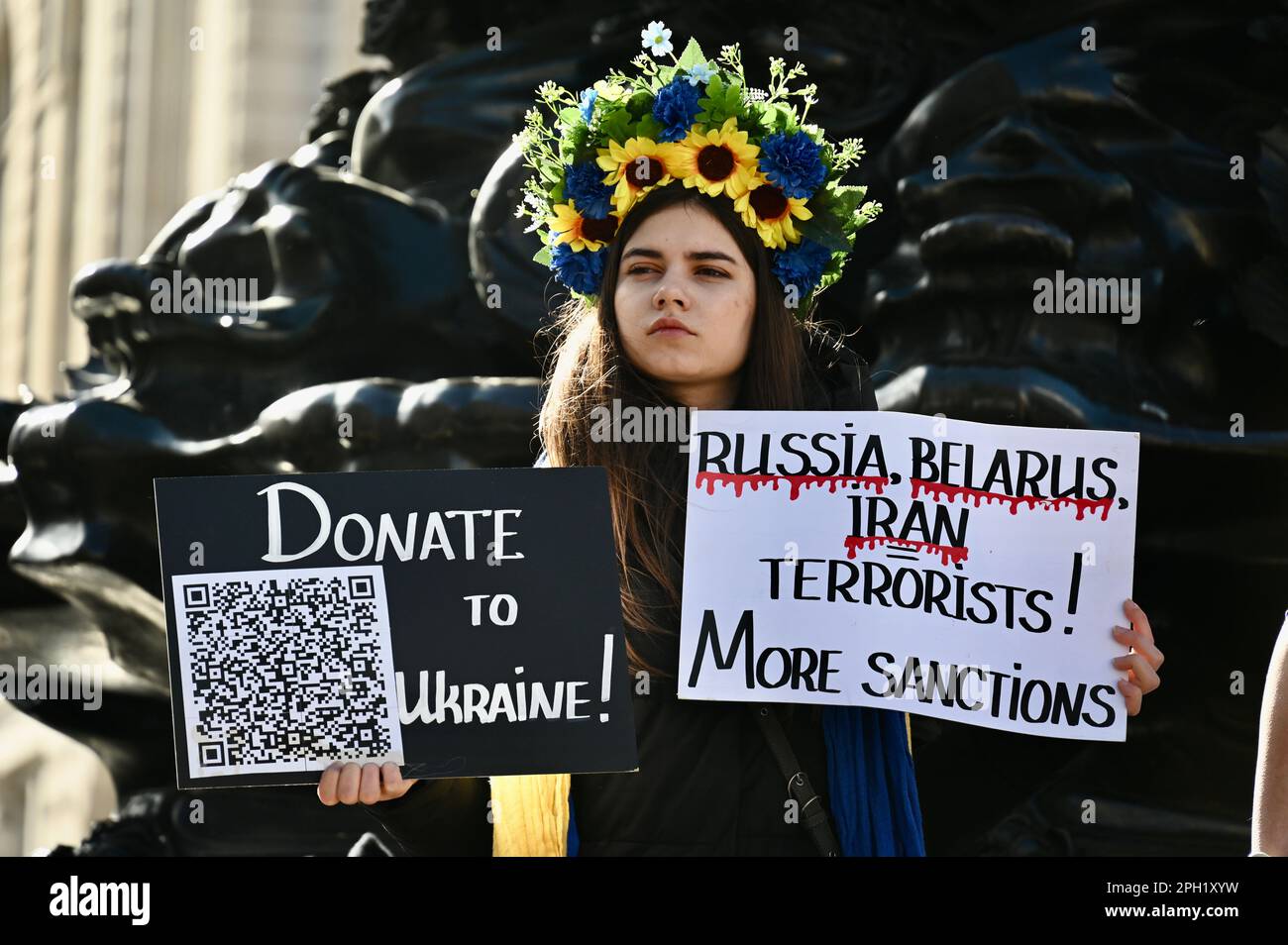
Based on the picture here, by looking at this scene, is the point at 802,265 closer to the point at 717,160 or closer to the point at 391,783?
the point at 717,160

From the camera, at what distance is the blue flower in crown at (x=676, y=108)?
430 centimetres

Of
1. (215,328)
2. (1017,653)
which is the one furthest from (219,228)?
(1017,653)

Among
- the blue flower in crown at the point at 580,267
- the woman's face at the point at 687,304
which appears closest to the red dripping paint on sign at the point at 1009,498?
the woman's face at the point at 687,304

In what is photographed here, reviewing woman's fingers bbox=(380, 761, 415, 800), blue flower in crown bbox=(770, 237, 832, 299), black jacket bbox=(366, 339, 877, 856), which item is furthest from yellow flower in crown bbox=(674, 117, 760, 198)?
woman's fingers bbox=(380, 761, 415, 800)

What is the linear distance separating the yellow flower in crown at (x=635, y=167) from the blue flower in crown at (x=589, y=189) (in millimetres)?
25

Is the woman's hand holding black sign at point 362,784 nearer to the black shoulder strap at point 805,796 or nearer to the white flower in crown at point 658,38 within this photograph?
the black shoulder strap at point 805,796

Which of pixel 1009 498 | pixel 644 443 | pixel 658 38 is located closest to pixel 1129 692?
pixel 1009 498

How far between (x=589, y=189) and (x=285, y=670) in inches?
47.5

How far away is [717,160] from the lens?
4223mm

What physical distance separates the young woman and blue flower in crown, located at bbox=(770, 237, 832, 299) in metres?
0.04

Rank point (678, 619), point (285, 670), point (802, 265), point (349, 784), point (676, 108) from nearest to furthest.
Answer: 1. point (349, 784)
2. point (285, 670)
3. point (678, 619)
4. point (802, 265)
5. point (676, 108)

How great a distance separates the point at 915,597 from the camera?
4082 millimetres

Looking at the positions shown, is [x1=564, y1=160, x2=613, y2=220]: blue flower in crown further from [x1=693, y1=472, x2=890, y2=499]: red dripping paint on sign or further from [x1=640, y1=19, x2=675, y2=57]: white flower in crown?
[x1=693, y1=472, x2=890, y2=499]: red dripping paint on sign
